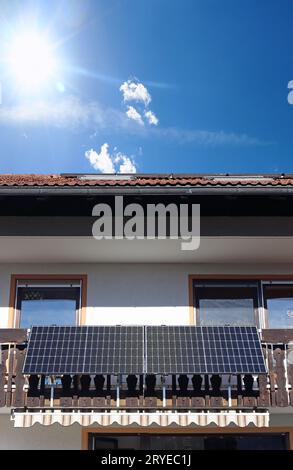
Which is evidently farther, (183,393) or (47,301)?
(47,301)

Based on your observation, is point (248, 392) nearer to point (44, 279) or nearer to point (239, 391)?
point (239, 391)

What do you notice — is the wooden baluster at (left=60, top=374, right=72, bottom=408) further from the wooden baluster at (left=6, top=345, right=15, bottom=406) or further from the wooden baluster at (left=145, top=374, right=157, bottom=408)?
the wooden baluster at (left=145, top=374, right=157, bottom=408)

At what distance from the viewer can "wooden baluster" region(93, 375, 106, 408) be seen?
880 cm

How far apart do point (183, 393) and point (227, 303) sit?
301 cm

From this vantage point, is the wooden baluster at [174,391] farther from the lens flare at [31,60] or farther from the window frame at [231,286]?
the lens flare at [31,60]

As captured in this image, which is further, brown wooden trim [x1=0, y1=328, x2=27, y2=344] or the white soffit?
the white soffit

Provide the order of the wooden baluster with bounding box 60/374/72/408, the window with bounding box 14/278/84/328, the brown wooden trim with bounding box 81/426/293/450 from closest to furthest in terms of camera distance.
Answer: the wooden baluster with bounding box 60/374/72/408
the brown wooden trim with bounding box 81/426/293/450
the window with bounding box 14/278/84/328

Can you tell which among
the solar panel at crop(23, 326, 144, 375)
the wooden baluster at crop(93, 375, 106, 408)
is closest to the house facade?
the wooden baluster at crop(93, 375, 106, 408)

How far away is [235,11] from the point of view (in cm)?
1520

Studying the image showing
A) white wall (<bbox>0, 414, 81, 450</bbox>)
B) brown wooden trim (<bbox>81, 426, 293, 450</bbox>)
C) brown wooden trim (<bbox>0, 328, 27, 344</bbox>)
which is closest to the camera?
brown wooden trim (<bbox>0, 328, 27, 344</bbox>)

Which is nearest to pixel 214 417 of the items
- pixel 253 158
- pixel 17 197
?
pixel 17 197

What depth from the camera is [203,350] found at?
916 centimetres

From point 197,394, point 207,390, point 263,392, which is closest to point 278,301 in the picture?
point 263,392

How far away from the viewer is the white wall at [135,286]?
1114 centimetres
